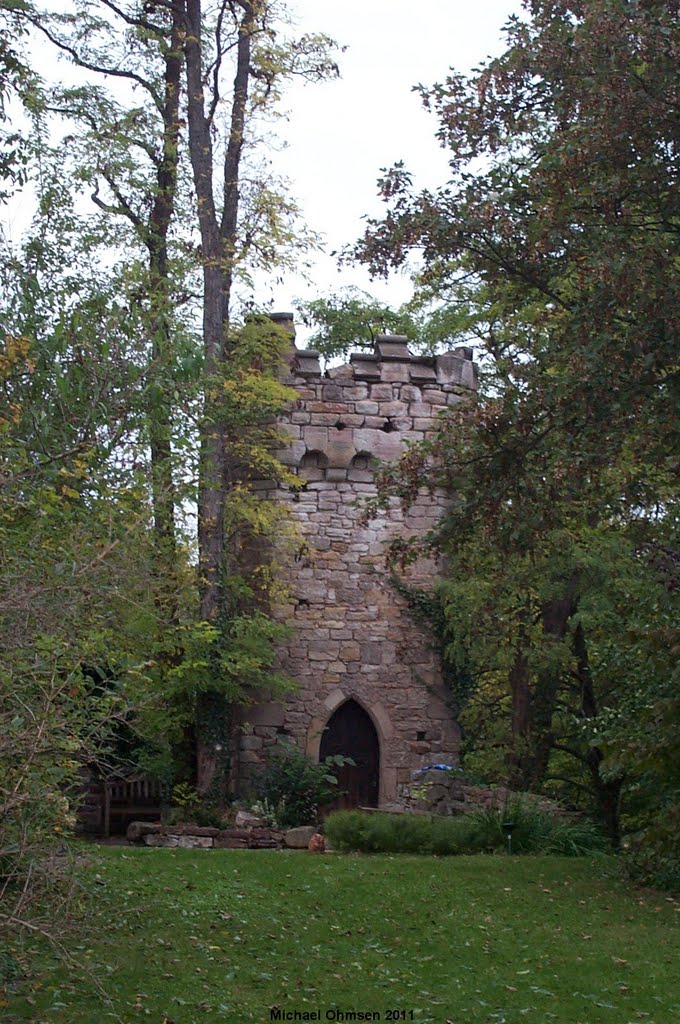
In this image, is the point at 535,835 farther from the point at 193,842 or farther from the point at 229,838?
the point at 193,842

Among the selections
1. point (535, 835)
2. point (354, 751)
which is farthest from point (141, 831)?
point (535, 835)

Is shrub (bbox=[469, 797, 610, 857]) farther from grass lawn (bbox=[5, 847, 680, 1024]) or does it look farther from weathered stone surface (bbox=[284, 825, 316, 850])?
weathered stone surface (bbox=[284, 825, 316, 850])

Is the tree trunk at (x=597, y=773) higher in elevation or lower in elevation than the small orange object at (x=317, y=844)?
higher

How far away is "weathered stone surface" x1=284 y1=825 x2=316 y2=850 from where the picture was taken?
44.2 ft

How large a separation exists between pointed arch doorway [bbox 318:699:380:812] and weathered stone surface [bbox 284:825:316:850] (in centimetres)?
230

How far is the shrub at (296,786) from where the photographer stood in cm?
1526

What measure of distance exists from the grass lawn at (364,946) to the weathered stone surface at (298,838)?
234 centimetres

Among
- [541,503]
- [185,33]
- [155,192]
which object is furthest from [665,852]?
[185,33]

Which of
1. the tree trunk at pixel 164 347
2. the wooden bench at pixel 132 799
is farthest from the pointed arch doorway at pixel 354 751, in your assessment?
the tree trunk at pixel 164 347

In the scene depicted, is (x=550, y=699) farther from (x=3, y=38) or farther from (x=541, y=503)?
(x=3, y=38)

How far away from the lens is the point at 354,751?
16.2 meters

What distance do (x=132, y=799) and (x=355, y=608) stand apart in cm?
365

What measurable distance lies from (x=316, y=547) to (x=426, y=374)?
8.62ft

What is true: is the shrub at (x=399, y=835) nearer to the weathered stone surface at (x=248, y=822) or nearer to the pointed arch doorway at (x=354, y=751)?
the weathered stone surface at (x=248, y=822)
